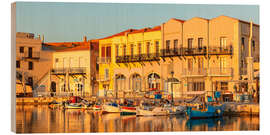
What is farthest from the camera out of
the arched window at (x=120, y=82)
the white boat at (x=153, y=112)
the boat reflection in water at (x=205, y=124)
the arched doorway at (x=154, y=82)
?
the arched window at (x=120, y=82)

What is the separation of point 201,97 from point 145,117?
155 inches

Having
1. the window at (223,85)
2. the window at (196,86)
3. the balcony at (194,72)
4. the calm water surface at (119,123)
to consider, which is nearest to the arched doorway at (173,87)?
the balcony at (194,72)

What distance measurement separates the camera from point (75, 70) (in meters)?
38.0

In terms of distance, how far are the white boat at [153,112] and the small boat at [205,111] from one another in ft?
7.93

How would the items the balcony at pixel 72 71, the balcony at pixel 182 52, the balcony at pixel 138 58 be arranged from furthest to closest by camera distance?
the balcony at pixel 138 58, the balcony at pixel 72 71, the balcony at pixel 182 52

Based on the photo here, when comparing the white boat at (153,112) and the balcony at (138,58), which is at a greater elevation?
the balcony at (138,58)

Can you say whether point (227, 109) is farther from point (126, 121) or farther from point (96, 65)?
point (96, 65)

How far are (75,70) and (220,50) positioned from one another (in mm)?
10562

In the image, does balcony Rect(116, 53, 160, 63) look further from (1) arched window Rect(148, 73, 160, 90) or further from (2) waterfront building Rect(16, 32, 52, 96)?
(2) waterfront building Rect(16, 32, 52, 96)

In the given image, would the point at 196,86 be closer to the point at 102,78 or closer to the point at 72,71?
the point at 102,78

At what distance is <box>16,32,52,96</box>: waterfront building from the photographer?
31.1 meters

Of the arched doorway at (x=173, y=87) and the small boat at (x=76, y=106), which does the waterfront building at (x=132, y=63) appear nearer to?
the arched doorway at (x=173, y=87)

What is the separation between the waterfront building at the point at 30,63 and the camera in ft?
102

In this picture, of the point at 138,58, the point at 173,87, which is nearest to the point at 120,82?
the point at 138,58
